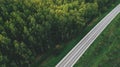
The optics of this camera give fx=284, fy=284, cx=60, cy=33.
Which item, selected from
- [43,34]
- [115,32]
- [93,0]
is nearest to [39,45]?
[43,34]

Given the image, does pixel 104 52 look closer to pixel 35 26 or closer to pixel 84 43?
pixel 84 43

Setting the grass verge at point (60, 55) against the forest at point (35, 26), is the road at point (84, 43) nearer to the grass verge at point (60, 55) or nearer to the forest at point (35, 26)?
the grass verge at point (60, 55)

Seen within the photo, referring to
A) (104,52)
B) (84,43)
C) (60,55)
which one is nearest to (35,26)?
(60,55)

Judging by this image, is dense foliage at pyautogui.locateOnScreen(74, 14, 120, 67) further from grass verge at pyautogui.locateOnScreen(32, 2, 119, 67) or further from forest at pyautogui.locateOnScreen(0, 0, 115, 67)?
forest at pyautogui.locateOnScreen(0, 0, 115, 67)

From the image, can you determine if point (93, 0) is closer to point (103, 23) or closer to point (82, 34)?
point (103, 23)

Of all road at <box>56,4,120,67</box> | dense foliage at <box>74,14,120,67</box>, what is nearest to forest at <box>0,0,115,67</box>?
road at <box>56,4,120,67</box>

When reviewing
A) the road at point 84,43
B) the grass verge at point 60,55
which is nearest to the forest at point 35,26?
the grass verge at point 60,55

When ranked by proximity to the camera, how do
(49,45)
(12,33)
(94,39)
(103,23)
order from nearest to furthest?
(12,33) < (49,45) < (94,39) < (103,23)
